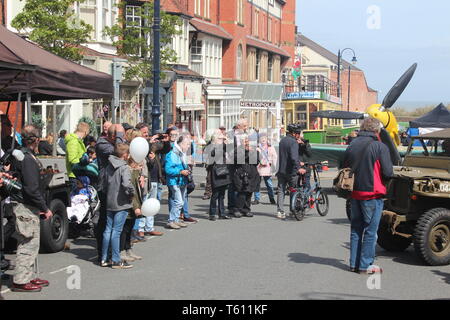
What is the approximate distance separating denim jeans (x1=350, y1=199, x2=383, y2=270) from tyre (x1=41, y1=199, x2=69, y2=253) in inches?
171

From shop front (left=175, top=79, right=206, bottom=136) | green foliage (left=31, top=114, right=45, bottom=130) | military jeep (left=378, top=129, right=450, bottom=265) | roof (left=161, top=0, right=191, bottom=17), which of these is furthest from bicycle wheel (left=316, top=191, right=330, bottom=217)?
roof (left=161, top=0, right=191, bottom=17)

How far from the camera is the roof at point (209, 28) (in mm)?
47278

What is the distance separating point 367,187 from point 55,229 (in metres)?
4.78

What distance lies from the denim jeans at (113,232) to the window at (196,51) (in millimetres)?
38538

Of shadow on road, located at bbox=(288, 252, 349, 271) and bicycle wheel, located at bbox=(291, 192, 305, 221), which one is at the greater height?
bicycle wheel, located at bbox=(291, 192, 305, 221)

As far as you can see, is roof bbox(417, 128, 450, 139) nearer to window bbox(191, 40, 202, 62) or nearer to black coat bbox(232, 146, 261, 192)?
black coat bbox(232, 146, 261, 192)

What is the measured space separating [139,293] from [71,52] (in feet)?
50.8

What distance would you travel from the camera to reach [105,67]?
30875 millimetres

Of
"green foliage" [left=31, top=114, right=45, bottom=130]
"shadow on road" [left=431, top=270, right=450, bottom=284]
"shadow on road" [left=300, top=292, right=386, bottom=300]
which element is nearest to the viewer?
"shadow on road" [left=300, top=292, right=386, bottom=300]

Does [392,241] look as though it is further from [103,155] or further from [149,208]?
[103,155]

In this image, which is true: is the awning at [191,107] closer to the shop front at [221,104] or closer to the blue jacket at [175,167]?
the shop front at [221,104]

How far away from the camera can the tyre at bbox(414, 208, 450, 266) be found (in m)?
10.6
